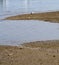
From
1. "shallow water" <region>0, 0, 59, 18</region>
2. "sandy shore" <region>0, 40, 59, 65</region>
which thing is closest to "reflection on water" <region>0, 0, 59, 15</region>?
"shallow water" <region>0, 0, 59, 18</region>

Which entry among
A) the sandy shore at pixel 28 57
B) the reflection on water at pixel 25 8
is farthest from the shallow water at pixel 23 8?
the sandy shore at pixel 28 57

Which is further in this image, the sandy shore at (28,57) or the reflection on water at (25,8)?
the reflection on water at (25,8)

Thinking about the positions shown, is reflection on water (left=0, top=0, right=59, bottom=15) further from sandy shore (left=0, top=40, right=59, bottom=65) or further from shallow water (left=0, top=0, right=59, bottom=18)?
sandy shore (left=0, top=40, right=59, bottom=65)

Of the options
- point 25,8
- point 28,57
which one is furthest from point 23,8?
point 28,57

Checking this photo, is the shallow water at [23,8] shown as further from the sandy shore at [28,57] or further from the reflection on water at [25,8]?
the sandy shore at [28,57]

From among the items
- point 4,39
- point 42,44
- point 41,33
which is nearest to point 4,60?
point 42,44

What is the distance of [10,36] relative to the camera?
60.6ft

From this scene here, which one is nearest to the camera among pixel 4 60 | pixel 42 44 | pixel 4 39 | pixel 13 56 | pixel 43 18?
pixel 4 60

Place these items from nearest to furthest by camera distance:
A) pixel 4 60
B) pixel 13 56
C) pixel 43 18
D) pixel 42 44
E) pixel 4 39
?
Result: pixel 4 60
pixel 13 56
pixel 42 44
pixel 4 39
pixel 43 18

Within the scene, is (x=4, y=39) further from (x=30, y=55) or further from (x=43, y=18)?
(x=43, y=18)

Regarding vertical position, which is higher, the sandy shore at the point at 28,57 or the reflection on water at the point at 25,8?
the sandy shore at the point at 28,57

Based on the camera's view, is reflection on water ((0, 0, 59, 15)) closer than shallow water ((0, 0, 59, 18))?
No

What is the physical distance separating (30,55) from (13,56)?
0.74m

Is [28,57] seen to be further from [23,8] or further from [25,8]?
[25,8]
